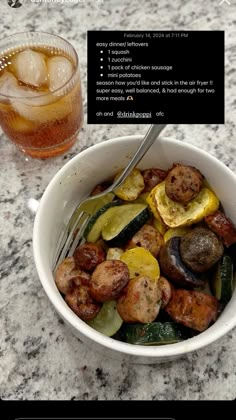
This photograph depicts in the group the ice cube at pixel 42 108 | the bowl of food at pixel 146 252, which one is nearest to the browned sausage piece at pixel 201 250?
the bowl of food at pixel 146 252

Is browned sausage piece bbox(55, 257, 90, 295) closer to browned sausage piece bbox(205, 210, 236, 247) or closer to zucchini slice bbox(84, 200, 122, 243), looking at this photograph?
zucchini slice bbox(84, 200, 122, 243)

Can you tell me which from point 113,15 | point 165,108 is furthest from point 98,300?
point 113,15

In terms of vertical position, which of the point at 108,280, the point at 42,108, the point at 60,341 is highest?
the point at 42,108

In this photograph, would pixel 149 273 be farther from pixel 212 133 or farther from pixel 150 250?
pixel 212 133

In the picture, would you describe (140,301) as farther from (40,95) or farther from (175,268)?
(40,95)

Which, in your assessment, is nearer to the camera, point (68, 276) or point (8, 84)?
point (68, 276)

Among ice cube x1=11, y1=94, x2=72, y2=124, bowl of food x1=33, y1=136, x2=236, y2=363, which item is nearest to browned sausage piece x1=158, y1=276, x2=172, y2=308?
bowl of food x1=33, y1=136, x2=236, y2=363

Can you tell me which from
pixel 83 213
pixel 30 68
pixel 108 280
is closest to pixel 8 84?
pixel 30 68
